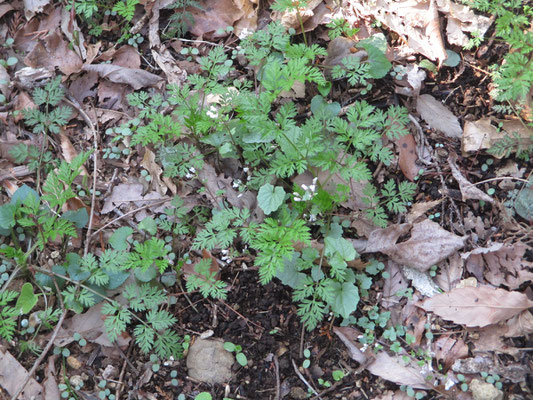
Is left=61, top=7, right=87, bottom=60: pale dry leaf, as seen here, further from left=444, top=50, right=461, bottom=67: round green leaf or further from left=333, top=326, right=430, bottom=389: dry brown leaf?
left=333, top=326, right=430, bottom=389: dry brown leaf

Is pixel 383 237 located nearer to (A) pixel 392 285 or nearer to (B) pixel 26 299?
(A) pixel 392 285

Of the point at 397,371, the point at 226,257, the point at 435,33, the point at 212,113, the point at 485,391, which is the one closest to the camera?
the point at 485,391

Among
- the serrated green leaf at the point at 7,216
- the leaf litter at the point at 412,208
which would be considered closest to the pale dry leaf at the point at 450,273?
the leaf litter at the point at 412,208

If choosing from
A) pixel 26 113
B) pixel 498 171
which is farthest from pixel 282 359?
pixel 26 113

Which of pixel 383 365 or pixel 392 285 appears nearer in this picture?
pixel 383 365

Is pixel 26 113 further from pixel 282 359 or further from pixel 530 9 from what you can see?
pixel 530 9

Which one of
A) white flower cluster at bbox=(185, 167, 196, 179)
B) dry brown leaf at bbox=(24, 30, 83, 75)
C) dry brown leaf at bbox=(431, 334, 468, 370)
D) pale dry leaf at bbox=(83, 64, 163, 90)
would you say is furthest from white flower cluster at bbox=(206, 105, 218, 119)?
dry brown leaf at bbox=(431, 334, 468, 370)

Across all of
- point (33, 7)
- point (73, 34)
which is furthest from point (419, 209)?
point (33, 7)
